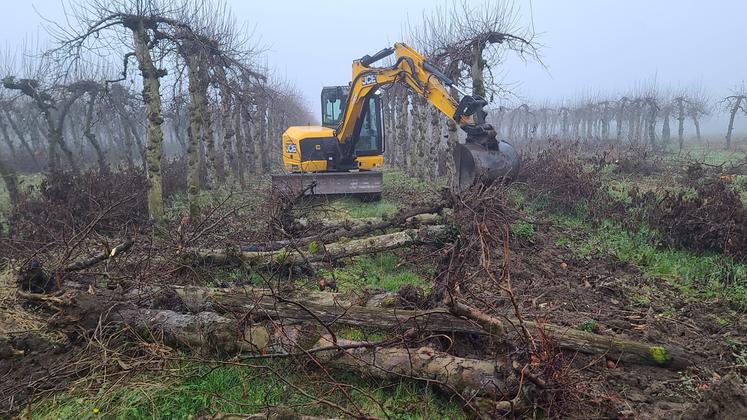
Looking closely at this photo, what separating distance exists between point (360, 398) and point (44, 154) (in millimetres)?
28339

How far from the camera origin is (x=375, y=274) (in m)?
6.12

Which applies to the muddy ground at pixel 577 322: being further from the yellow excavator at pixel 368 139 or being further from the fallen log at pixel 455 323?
the yellow excavator at pixel 368 139

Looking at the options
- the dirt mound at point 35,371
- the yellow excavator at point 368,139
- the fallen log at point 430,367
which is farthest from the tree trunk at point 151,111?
the fallen log at point 430,367

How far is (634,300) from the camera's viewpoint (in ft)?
16.3

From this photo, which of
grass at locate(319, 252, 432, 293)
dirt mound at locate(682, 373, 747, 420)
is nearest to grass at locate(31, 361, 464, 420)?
dirt mound at locate(682, 373, 747, 420)

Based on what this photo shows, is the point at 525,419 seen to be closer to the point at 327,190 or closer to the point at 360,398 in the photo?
the point at 360,398

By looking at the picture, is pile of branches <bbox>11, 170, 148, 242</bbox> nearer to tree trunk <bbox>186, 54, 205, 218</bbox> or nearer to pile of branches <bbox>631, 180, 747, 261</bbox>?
tree trunk <bbox>186, 54, 205, 218</bbox>

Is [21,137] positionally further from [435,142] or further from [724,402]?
[724,402]

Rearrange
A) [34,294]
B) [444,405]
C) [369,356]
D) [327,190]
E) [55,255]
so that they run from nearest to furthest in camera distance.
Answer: [444,405] < [369,356] < [34,294] < [55,255] < [327,190]

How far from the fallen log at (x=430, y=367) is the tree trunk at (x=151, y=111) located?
6.31 m

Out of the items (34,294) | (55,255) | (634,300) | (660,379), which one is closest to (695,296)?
(634,300)

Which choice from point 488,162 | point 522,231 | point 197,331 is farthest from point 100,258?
point 522,231

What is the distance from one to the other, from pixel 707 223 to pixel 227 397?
6693 mm

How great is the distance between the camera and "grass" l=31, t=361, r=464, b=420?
321 centimetres
